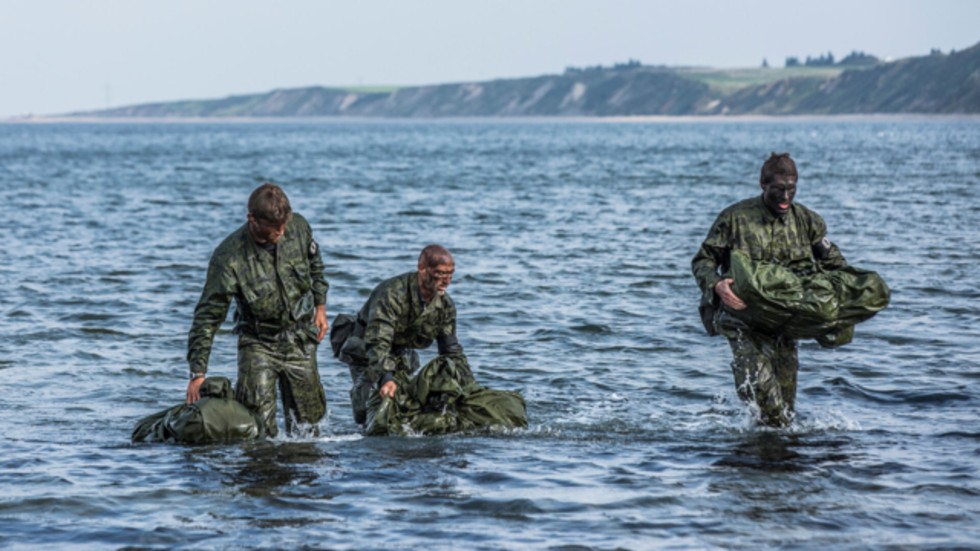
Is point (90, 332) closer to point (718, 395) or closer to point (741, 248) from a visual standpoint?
point (718, 395)

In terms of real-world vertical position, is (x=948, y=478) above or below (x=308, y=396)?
below

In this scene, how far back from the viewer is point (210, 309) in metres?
10.6

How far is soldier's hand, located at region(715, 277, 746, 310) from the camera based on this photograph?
10.6 metres

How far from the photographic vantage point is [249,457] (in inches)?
439

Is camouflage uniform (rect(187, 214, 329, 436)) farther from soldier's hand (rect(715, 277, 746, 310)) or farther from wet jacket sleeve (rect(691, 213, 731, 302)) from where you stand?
soldier's hand (rect(715, 277, 746, 310))

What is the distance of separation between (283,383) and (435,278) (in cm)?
155

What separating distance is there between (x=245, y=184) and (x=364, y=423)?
52591mm

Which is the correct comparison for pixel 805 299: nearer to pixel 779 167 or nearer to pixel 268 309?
pixel 779 167

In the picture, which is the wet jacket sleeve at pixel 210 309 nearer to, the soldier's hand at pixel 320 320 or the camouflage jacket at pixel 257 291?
the camouflage jacket at pixel 257 291

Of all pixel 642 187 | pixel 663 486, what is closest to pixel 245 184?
pixel 642 187

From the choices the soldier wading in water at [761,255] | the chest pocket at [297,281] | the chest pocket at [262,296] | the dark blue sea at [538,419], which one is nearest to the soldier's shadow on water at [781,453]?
the dark blue sea at [538,419]

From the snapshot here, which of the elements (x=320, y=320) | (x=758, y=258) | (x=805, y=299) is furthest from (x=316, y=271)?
(x=805, y=299)

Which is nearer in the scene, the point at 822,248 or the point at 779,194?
the point at 779,194

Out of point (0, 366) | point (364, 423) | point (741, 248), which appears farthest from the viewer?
point (0, 366)
